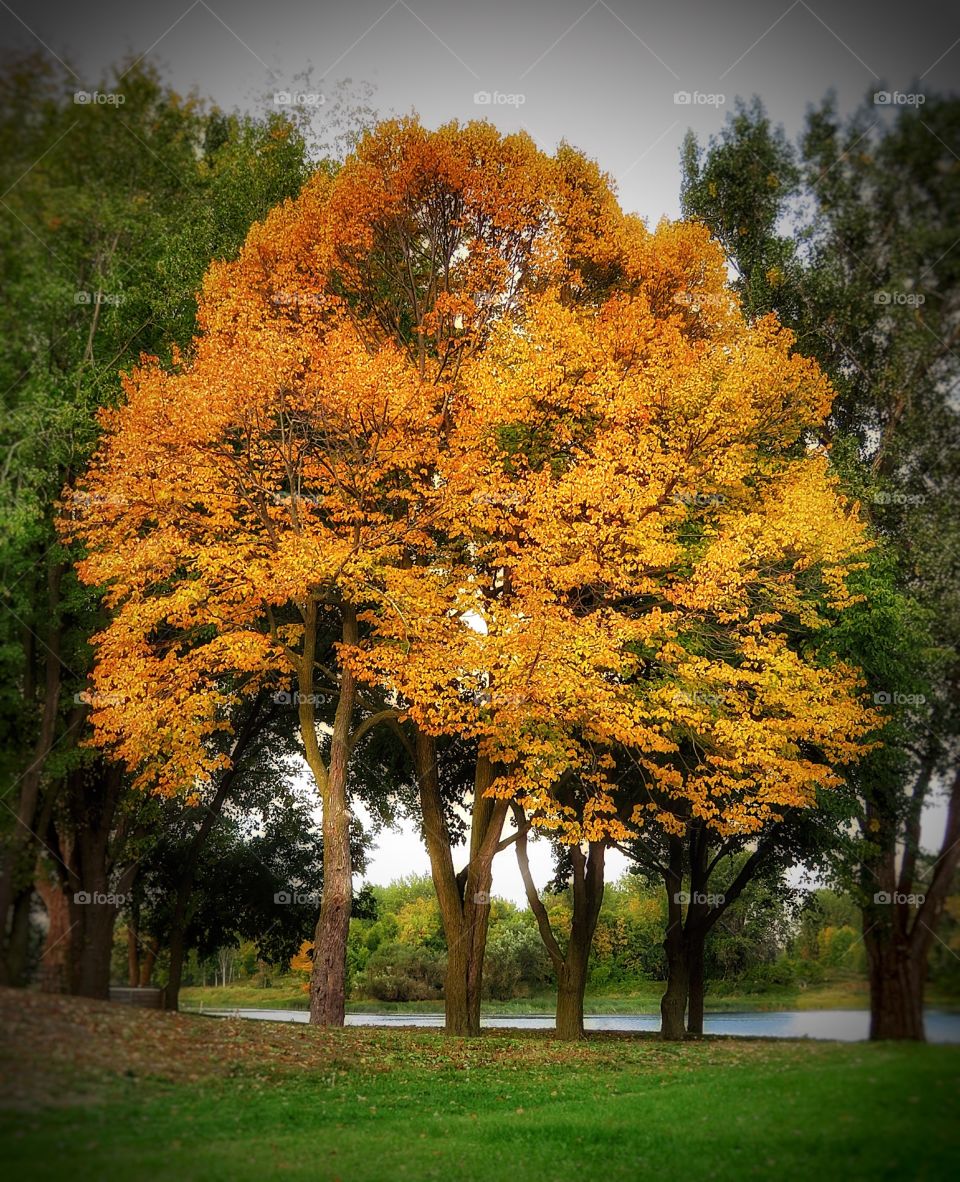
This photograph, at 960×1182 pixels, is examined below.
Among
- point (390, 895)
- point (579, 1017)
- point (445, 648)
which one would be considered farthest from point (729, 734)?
point (390, 895)

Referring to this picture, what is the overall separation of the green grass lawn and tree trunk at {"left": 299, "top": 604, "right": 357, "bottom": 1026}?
2299 millimetres

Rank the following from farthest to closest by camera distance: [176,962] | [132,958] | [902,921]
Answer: [132,958], [176,962], [902,921]

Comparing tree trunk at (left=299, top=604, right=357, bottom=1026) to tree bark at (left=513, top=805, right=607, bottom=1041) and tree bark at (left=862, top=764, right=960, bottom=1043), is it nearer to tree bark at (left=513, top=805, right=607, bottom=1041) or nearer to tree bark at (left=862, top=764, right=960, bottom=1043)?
tree bark at (left=513, top=805, right=607, bottom=1041)

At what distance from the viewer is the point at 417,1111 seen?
13.1m

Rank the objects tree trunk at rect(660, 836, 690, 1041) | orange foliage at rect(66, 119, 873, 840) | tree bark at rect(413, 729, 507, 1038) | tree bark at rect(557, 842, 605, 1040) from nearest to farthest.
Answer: orange foliage at rect(66, 119, 873, 840) < tree bark at rect(413, 729, 507, 1038) < tree bark at rect(557, 842, 605, 1040) < tree trunk at rect(660, 836, 690, 1041)

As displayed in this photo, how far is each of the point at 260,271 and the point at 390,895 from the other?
45040 mm

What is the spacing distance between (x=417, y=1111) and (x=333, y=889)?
5.77m

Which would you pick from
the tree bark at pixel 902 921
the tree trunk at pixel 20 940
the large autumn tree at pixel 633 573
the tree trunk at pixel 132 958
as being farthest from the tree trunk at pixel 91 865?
the tree bark at pixel 902 921

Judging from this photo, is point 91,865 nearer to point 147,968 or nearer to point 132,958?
point 132,958

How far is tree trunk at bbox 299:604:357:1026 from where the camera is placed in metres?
18.0

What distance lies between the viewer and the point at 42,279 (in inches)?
651

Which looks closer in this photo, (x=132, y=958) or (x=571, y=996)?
(x=571, y=996)

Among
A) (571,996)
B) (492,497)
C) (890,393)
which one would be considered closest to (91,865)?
(571,996)

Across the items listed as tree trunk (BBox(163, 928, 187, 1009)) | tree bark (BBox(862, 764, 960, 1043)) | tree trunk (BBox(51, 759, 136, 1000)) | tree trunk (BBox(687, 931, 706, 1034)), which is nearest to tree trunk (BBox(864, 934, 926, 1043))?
tree bark (BBox(862, 764, 960, 1043))
